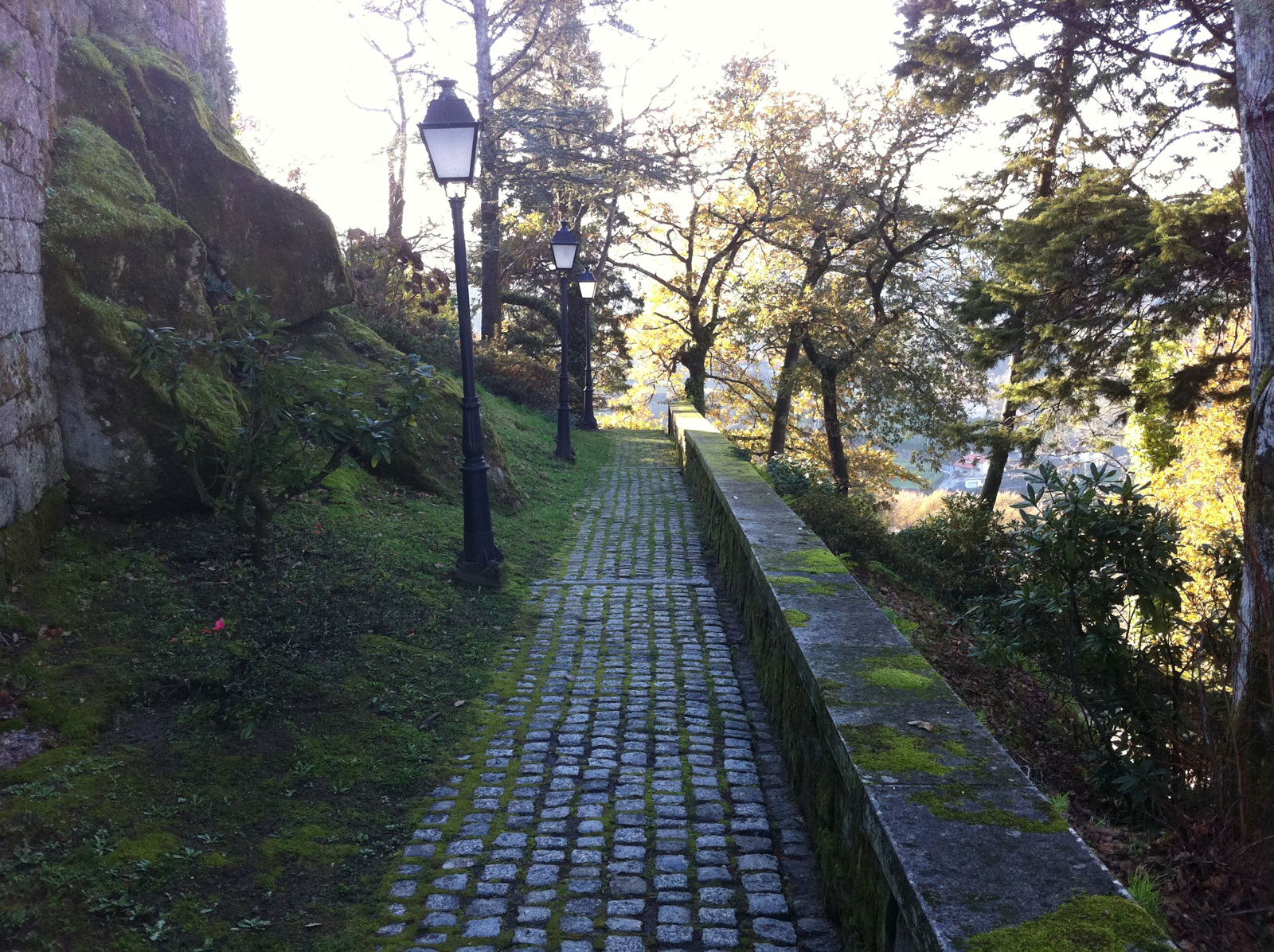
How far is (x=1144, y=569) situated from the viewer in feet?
14.2

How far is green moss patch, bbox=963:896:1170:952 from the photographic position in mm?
1986

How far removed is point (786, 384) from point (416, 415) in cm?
1564

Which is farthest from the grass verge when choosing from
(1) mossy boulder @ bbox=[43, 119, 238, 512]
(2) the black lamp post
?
(2) the black lamp post

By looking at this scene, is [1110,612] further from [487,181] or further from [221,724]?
[487,181]

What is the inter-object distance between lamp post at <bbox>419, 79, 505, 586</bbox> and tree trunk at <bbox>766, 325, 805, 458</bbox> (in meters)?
14.2

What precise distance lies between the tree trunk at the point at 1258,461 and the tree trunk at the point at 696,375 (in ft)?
65.7

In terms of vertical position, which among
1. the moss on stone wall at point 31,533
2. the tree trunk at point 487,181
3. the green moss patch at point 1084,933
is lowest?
the green moss patch at point 1084,933

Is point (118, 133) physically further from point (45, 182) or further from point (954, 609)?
point (954, 609)

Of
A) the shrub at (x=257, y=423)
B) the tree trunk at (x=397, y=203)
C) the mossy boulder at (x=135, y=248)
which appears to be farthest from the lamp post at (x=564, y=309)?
the tree trunk at (x=397, y=203)

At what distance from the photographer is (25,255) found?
556 cm

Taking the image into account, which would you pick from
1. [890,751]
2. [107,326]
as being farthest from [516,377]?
[890,751]

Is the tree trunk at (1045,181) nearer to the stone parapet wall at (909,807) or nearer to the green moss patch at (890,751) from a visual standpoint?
the stone parapet wall at (909,807)

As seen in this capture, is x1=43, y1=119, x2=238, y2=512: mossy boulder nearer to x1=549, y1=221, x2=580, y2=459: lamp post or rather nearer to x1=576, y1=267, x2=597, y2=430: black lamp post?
x1=549, y1=221, x2=580, y2=459: lamp post

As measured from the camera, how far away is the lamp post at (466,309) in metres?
7.11
